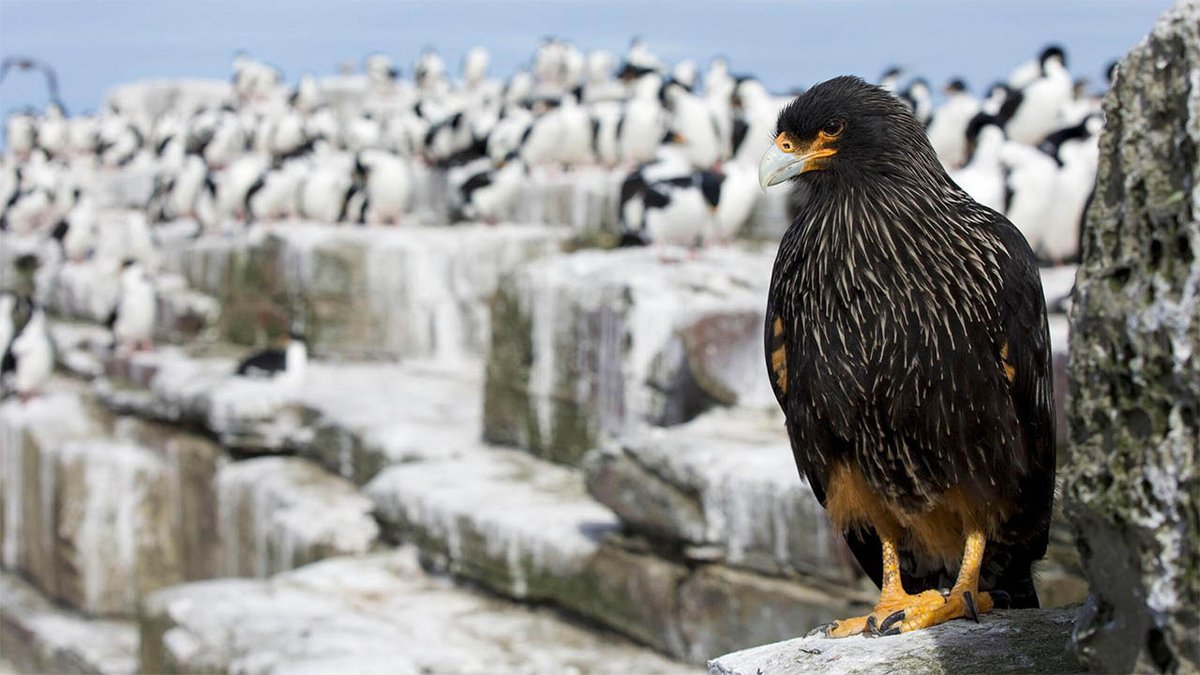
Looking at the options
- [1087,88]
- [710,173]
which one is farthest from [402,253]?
[1087,88]

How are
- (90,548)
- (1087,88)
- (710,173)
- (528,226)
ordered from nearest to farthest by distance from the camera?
(710,173)
(90,548)
(528,226)
(1087,88)

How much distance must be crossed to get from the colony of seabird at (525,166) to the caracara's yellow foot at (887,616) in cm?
610

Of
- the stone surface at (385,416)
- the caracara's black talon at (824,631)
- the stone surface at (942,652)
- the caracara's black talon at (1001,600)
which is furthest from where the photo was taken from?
the stone surface at (385,416)

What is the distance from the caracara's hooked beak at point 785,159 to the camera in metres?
3.06

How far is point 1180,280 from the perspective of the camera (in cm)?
184

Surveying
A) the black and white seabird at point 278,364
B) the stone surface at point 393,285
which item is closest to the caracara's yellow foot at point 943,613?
the black and white seabird at point 278,364

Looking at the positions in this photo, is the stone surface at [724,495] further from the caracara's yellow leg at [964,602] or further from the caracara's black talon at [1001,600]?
the caracara's yellow leg at [964,602]

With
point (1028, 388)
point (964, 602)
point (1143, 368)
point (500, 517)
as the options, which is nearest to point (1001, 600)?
point (964, 602)

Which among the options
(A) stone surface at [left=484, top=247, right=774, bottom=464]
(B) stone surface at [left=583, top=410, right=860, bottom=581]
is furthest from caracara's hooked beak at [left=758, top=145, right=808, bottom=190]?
(A) stone surface at [left=484, top=247, right=774, bottom=464]

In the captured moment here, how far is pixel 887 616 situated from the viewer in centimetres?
293

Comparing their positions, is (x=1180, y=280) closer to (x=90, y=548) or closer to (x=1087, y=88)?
(x=90, y=548)

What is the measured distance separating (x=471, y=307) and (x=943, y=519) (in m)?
12.3

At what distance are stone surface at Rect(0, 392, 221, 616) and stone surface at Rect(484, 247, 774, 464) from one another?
14.7ft

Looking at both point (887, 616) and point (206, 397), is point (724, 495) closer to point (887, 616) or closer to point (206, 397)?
point (887, 616)
